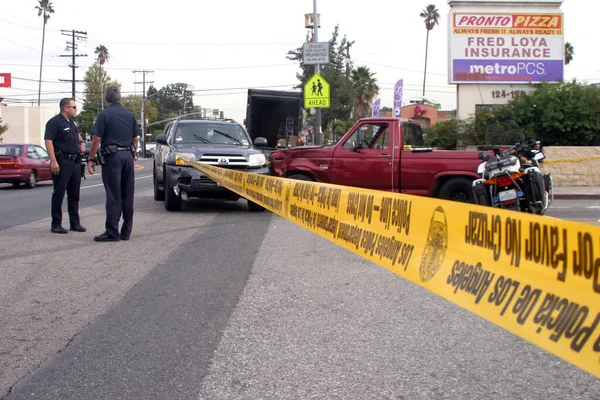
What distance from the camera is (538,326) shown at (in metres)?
2.54

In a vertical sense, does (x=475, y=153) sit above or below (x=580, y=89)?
below

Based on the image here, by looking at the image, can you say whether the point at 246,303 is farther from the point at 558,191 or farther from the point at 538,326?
the point at 558,191

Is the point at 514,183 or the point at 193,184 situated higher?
the point at 514,183

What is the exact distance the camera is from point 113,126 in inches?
351

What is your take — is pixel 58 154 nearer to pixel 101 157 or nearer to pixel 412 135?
pixel 101 157

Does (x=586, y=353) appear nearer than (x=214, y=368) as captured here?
Yes

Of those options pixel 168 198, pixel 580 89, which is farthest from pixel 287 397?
pixel 580 89

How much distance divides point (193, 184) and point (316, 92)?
423 inches

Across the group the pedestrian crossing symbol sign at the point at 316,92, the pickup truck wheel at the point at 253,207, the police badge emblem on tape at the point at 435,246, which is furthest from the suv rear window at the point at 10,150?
the police badge emblem on tape at the point at 435,246

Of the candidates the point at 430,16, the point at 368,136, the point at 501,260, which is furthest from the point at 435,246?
the point at 430,16

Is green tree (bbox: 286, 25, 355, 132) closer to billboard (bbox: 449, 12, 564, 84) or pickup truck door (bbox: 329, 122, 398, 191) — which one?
billboard (bbox: 449, 12, 564, 84)

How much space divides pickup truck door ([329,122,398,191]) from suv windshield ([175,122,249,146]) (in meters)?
2.36

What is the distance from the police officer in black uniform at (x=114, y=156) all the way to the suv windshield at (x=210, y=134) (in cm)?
400

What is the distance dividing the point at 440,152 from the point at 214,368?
7.88 metres
